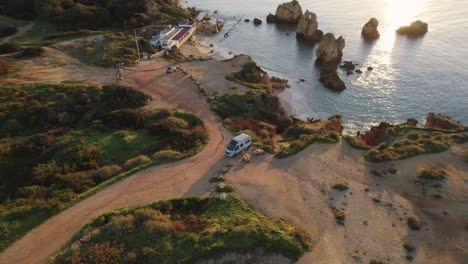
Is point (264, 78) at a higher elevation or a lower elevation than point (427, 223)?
higher

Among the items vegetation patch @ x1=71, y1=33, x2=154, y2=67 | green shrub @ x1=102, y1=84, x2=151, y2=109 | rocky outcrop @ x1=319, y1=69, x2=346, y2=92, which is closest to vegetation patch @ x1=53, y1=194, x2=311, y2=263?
green shrub @ x1=102, y1=84, x2=151, y2=109

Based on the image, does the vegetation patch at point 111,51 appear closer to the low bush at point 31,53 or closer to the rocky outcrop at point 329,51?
the low bush at point 31,53

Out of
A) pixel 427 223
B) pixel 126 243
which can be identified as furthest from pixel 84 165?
pixel 427 223

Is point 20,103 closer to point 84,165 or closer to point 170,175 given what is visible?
point 84,165

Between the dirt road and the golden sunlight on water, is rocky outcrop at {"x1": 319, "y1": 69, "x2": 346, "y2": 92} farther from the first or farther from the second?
the dirt road

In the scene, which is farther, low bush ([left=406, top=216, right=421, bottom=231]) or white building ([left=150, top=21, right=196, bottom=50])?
white building ([left=150, top=21, right=196, bottom=50])

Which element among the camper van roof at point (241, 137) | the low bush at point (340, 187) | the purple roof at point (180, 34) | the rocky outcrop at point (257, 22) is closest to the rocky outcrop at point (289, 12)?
the rocky outcrop at point (257, 22)

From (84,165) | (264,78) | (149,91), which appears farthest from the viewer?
(264,78)
